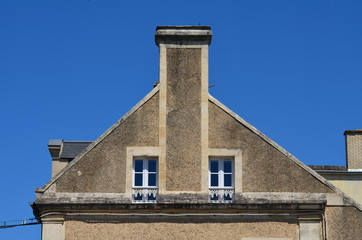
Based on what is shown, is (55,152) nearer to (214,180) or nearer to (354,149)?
(214,180)

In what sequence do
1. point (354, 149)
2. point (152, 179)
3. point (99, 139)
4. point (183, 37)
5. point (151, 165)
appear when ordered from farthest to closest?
point (354, 149), point (183, 37), point (151, 165), point (152, 179), point (99, 139)

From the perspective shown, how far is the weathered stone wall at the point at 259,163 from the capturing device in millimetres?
33281

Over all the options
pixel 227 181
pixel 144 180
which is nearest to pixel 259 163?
pixel 227 181

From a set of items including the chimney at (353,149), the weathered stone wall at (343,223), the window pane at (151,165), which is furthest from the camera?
the chimney at (353,149)

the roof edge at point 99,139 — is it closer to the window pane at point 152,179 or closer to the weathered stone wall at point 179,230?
the weathered stone wall at point 179,230

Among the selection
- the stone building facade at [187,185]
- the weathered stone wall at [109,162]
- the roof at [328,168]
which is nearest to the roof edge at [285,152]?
the stone building facade at [187,185]

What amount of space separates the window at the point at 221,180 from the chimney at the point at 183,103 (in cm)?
42

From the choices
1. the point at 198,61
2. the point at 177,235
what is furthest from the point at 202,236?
the point at 198,61

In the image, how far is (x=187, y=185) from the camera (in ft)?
109

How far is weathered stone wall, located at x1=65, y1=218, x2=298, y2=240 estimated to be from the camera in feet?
108

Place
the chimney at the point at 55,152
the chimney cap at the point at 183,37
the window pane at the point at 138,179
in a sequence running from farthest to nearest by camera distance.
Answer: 1. the chimney at the point at 55,152
2. the chimney cap at the point at 183,37
3. the window pane at the point at 138,179

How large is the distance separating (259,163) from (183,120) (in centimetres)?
265

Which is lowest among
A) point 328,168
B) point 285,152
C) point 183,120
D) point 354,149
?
point 285,152

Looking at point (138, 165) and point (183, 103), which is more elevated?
point (183, 103)
